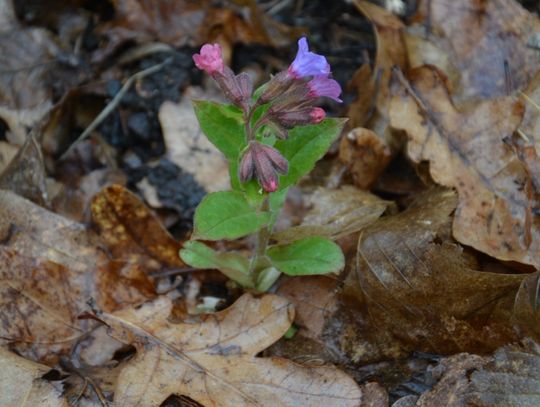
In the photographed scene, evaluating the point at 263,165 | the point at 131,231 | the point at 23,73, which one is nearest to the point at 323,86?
the point at 263,165

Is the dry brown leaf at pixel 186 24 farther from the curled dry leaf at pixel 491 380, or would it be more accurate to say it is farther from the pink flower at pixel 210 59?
the curled dry leaf at pixel 491 380

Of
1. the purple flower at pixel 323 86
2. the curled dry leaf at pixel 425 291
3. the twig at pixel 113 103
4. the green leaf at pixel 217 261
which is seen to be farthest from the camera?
the twig at pixel 113 103

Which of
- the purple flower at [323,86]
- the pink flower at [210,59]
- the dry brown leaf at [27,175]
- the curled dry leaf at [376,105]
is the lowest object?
the dry brown leaf at [27,175]

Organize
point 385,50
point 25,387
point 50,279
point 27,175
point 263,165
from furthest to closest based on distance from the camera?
point 385,50
point 27,175
point 50,279
point 25,387
point 263,165

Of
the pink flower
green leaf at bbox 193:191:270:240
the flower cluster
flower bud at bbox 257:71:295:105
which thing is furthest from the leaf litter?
the pink flower

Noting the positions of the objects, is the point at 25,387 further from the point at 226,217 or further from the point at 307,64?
the point at 307,64

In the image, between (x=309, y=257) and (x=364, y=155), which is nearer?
(x=309, y=257)

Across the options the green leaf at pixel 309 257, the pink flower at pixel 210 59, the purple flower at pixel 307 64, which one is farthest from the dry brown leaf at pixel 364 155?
the pink flower at pixel 210 59
